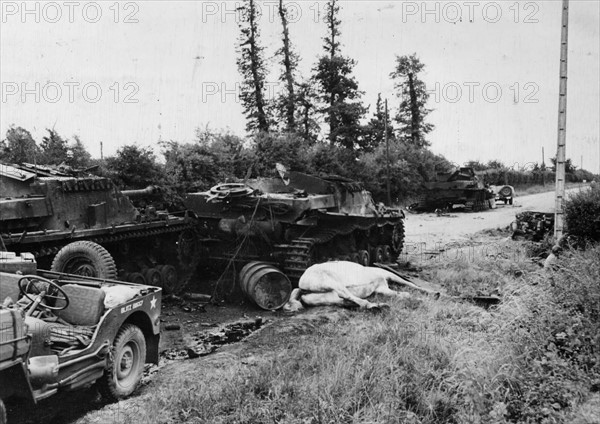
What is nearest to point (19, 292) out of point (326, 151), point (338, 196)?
point (338, 196)

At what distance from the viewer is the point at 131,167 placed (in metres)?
16.6

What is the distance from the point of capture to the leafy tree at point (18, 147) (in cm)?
1541

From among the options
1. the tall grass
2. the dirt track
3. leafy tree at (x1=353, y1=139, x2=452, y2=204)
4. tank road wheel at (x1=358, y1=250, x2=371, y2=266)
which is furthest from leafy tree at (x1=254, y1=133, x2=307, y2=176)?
the tall grass

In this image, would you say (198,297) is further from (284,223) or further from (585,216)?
(585,216)

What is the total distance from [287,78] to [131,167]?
53.4ft

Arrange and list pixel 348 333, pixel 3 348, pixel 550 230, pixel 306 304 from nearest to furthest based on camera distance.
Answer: pixel 3 348 < pixel 348 333 < pixel 306 304 < pixel 550 230

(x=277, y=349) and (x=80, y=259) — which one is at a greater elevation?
(x=80, y=259)

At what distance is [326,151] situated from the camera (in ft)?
90.4

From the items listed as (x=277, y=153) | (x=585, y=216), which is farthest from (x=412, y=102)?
(x=585, y=216)

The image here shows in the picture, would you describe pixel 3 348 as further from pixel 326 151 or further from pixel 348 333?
pixel 326 151

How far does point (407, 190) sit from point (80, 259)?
2515cm

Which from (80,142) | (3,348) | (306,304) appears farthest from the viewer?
(80,142)

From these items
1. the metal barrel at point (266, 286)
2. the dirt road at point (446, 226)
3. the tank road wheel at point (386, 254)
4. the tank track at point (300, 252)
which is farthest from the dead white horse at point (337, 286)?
the dirt road at point (446, 226)

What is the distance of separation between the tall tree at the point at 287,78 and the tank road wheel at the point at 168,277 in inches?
766
